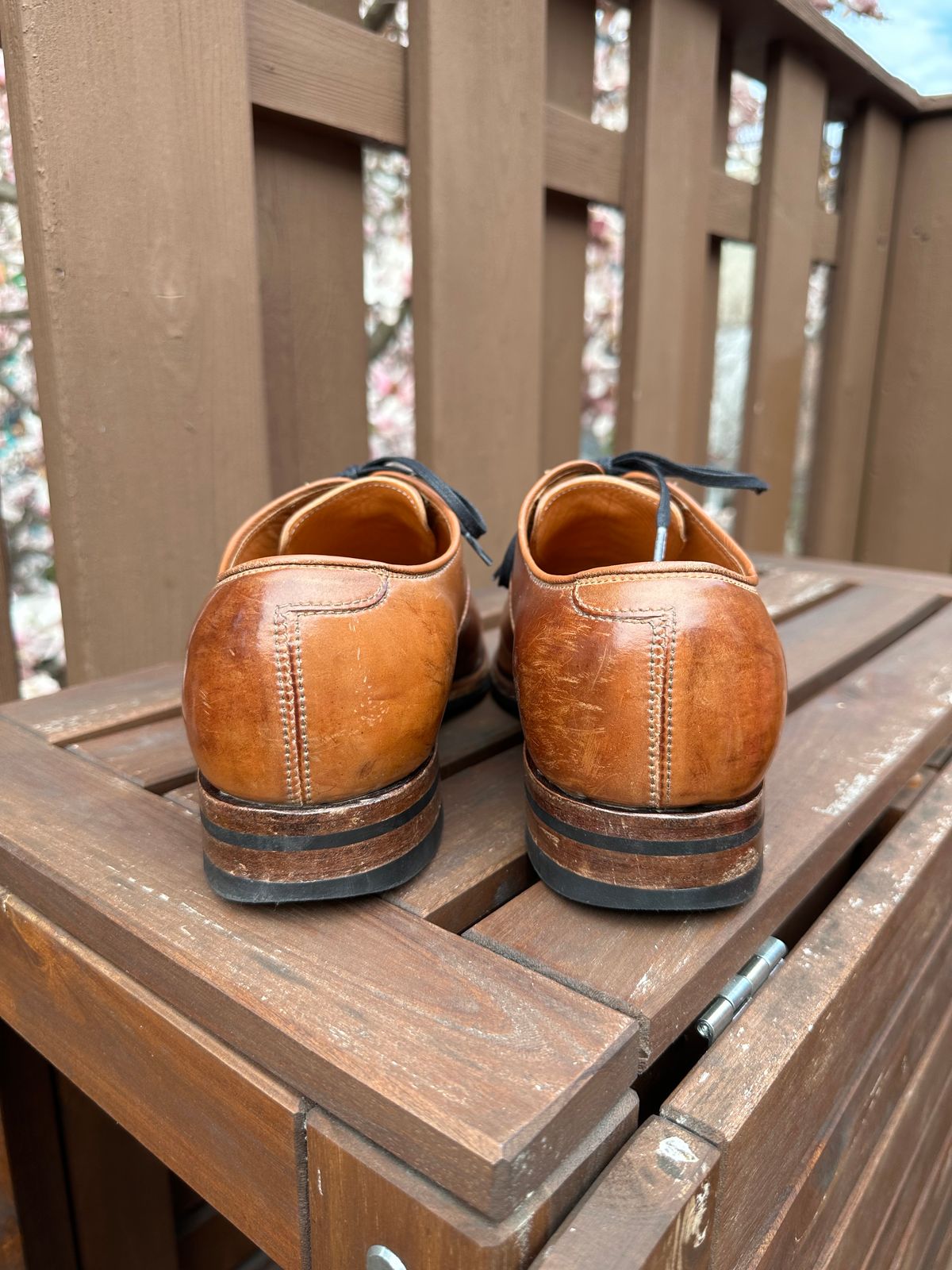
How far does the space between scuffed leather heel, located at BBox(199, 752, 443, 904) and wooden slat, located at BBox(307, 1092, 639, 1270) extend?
14 centimetres

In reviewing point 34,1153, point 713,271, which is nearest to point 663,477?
point 34,1153

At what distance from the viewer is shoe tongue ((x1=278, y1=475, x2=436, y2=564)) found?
2.45 ft

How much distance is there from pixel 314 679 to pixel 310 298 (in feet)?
2.94

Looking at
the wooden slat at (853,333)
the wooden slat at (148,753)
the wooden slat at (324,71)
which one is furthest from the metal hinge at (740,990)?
the wooden slat at (853,333)

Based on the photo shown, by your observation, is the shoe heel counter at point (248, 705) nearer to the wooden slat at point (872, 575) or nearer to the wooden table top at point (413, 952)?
the wooden table top at point (413, 952)

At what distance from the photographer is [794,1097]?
1.71 ft

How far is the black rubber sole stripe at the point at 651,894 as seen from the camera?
1.81ft

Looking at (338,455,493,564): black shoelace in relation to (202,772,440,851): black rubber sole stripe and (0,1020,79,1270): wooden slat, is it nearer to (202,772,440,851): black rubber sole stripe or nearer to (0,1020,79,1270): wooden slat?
(202,772,440,851): black rubber sole stripe

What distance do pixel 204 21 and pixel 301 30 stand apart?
0.15 meters

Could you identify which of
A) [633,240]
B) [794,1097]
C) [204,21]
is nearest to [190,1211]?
[794,1097]

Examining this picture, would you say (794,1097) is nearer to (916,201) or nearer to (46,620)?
(46,620)

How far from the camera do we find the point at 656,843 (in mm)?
541

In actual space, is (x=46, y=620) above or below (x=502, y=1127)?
below

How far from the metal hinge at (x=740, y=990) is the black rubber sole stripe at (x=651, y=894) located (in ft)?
0.16
